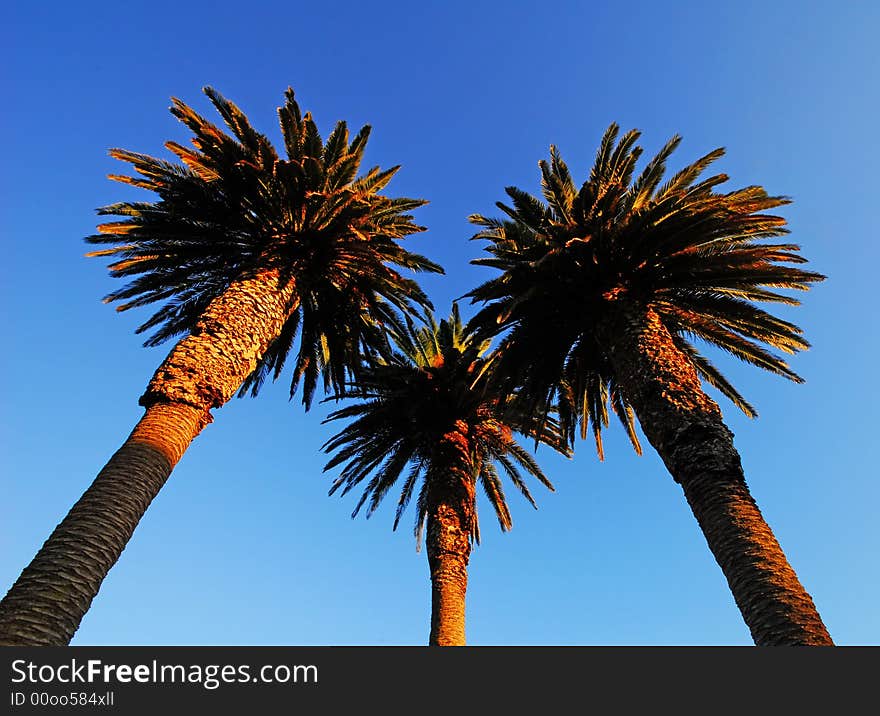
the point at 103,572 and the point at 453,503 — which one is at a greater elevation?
the point at 453,503

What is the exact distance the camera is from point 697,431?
30.3 ft

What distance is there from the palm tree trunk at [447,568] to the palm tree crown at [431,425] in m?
0.42

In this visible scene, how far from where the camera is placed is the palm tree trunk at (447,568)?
1432 centimetres

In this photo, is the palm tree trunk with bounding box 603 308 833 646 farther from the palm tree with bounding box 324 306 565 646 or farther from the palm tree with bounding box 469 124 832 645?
the palm tree with bounding box 324 306 565 646

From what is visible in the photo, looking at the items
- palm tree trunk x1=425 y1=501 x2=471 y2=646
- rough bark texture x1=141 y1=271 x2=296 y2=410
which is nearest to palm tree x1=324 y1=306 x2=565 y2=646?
palm tree trunk x1=425 y1=501 x2=471 y2=646

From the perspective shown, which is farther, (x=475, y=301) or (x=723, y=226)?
(x=475, y=301)

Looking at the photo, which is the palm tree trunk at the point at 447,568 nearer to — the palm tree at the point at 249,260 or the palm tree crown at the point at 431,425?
the palm tree crown at the point at 431,425

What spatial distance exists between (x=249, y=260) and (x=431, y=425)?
6.92 metres

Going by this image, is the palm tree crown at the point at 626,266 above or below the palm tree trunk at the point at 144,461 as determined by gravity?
above

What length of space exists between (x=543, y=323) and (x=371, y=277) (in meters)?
3.94

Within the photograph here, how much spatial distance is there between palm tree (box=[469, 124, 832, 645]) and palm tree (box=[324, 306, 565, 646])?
259cm

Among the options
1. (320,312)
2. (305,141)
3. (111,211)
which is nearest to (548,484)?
(320,312)

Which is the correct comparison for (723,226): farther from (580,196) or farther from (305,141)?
(305,141)

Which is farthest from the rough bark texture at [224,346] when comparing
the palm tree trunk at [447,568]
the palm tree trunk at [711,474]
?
the palm tree trunk at [447,568]
